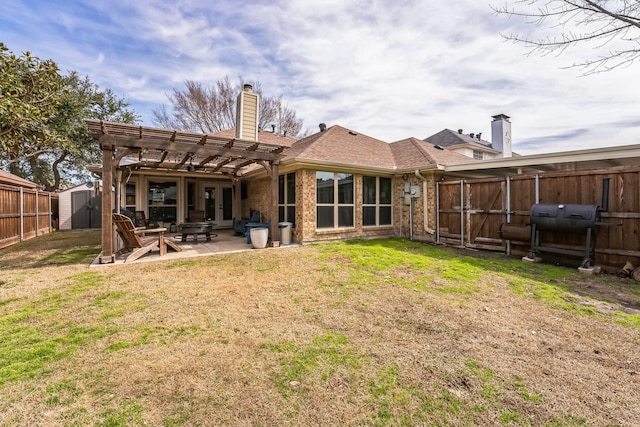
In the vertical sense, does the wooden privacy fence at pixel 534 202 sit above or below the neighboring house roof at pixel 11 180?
below

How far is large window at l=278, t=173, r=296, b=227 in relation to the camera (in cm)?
974

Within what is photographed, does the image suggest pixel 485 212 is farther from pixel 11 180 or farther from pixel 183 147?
pixel 11 180

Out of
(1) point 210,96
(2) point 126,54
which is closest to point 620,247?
(2) point 126,54

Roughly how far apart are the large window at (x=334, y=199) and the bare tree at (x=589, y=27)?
5.68m

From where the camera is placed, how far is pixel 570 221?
20.2 feet

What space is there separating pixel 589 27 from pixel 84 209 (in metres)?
21.7

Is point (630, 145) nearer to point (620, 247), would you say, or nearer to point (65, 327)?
point (620, 247)

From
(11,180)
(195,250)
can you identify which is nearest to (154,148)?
(195,250)

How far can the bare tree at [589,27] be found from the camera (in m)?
5.21

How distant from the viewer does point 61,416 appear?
195 centimetres

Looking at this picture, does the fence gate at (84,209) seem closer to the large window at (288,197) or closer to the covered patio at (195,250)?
the covered patio at (195,250)

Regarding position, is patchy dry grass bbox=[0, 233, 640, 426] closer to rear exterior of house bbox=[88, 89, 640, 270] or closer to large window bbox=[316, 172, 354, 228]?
rear exterior of house bbox=[88, 89, 640, 270]

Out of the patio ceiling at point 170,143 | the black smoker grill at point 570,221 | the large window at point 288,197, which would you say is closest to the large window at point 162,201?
the patio ceiling at point 170,143

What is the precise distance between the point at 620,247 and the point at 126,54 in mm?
17387
